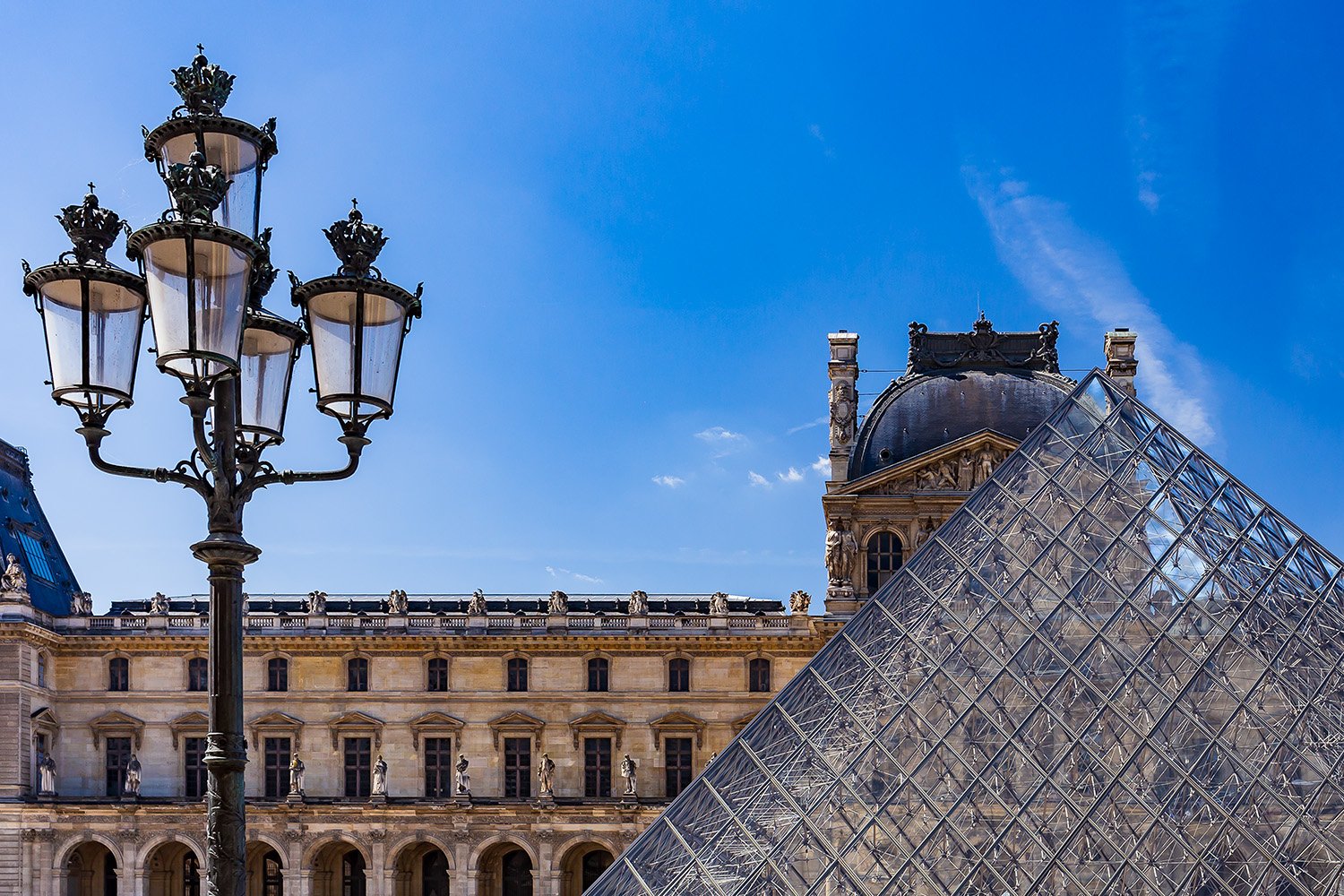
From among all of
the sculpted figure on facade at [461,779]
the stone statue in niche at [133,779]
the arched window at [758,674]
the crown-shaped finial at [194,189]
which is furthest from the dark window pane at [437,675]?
the crown-shaped finial at [194,189]

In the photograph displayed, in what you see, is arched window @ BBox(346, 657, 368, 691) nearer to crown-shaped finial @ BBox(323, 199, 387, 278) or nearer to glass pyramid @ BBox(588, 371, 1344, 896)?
glass pyramid @ BBox(588, 371, 1344, 896)

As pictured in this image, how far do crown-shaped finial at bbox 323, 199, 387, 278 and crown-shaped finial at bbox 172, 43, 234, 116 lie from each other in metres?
1.03

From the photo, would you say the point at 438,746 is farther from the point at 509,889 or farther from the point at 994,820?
the point at 994,820

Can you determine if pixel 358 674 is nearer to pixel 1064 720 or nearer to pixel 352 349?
pixel 1064 720

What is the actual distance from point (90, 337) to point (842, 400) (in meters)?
35.5

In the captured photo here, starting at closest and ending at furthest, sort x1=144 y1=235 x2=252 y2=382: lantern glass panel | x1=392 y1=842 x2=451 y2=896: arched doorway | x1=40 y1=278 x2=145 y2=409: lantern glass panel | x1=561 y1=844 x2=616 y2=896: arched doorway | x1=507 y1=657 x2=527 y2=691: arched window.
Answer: x1=144 y1=235 x2=252 y2=382: lantern glass panel, x1=40 y1=278 x2=145 y2=409: lantern glass panel, x1=561 y1=844 x2=616 y2=896: arched doorway, x1=392 y1=842 x2=451 y2=896: arched doorway, x1=507 y1=657 x2=527 y2=691: arched window

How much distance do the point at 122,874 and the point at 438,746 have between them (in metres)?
9.74

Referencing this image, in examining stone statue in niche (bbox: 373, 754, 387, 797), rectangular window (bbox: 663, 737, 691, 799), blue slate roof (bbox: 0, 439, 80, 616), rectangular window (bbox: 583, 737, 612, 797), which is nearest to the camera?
stone statue in niche (bbox: 373, 754, 387, 797)

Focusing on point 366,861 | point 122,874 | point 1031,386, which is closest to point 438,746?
point 366,861

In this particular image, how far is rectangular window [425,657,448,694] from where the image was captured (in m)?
44.4

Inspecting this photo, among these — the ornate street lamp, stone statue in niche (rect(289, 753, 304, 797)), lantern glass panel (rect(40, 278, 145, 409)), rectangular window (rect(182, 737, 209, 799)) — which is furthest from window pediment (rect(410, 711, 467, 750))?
lantern glass panel (rect(40, 278, 145, 409))

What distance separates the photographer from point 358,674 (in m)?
44.4

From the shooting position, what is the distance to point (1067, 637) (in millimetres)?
21828

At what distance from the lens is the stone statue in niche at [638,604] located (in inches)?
1765
